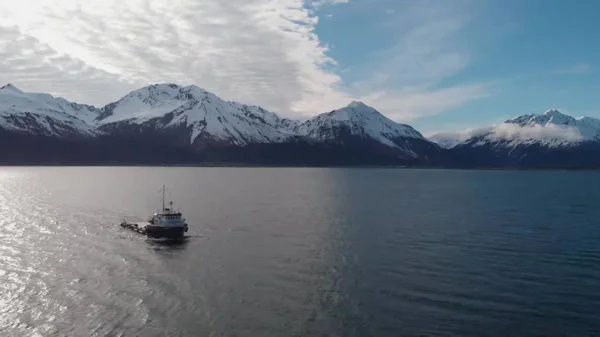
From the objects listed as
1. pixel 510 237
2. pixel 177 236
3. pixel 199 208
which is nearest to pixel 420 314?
pixel 510 237

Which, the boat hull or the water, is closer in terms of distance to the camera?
the water

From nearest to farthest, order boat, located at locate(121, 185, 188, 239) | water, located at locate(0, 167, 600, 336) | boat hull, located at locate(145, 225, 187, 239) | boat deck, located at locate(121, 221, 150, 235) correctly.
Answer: water, located at locate(0, 167, 600, 336) < boat hull, located at locate(145, 225, 187, 239) < boat, located at locate(121, 185, 188, 239) < boat deck, located at locate(121, 221, 150, 235)

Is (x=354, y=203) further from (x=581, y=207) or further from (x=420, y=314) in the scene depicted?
(x=420, y=314)

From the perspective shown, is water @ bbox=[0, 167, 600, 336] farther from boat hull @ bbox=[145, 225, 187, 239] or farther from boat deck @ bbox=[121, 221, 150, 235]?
boat deck @ bbox=[121, 221, 150, 235]

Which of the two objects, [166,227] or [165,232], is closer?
[165,232]

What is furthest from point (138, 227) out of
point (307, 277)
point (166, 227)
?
point (307, 277)

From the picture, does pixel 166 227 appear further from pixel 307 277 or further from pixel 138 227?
pixel 307 277

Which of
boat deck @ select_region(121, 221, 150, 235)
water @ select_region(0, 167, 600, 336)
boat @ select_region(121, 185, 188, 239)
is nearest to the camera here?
water @ select_region(0, 167, 600, 336)

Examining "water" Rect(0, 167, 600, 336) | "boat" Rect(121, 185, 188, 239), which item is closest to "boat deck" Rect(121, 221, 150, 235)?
"boat" Rect(121, 185, 188, 239)

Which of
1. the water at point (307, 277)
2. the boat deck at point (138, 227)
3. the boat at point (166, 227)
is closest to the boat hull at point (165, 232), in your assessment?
the boat at point (166, 227)

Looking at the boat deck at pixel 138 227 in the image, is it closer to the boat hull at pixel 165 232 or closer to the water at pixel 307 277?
the water at pixel 307 277

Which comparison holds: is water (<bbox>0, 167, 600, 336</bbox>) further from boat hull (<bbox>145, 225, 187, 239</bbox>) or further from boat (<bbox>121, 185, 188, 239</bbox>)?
A: boat (<bbox>121, 185, 188, 239</bbox>)

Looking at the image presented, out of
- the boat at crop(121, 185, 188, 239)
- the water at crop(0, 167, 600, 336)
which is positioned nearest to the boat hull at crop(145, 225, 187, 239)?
the boat at crop(121, 185, 188, 239)
